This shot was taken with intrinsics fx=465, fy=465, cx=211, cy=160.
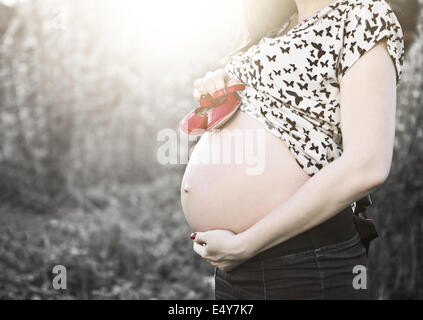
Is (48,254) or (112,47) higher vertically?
(112,47)

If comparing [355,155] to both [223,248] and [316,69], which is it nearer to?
[316,69]

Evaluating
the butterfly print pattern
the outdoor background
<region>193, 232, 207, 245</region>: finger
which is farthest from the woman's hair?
the outdoor background

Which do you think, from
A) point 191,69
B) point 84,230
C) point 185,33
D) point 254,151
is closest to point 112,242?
point 84,230

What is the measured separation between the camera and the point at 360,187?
106cm

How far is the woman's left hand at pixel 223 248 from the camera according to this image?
46.4 inches

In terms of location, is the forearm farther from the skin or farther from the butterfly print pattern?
the butterfly print pattern

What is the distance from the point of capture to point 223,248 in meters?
1.21

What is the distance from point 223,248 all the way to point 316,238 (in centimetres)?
24

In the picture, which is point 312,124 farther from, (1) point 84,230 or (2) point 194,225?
(1) point 84,230

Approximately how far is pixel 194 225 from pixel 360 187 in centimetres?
56

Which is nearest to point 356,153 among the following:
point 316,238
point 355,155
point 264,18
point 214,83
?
point 355,155

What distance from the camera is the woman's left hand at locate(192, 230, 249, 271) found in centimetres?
118

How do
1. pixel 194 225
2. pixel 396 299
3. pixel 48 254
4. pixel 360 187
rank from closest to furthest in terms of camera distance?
pixel 360 187 < pixel 194 225 < pixel 396 299 < pixel 48 254

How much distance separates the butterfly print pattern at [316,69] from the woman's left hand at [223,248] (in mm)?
263
